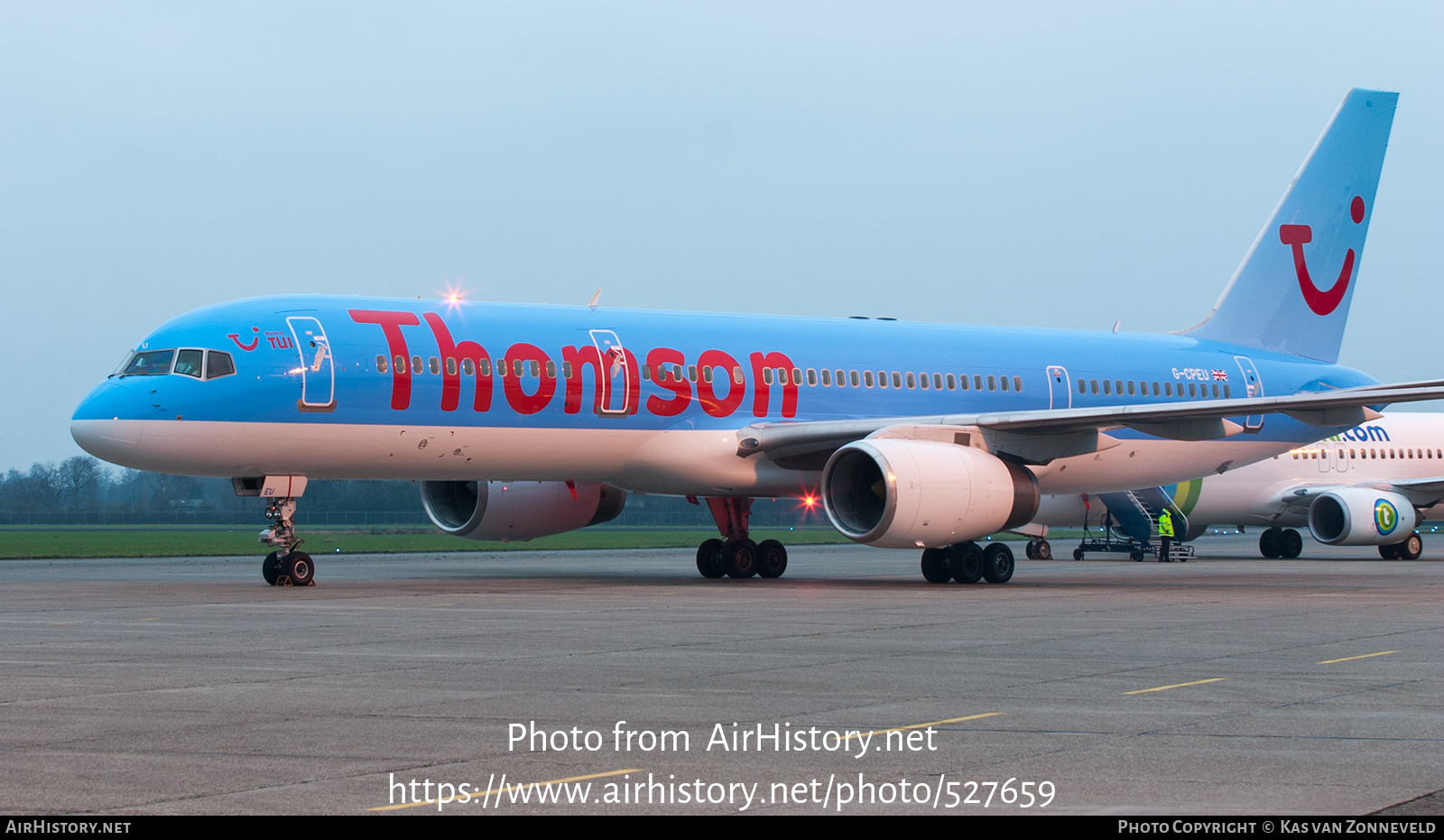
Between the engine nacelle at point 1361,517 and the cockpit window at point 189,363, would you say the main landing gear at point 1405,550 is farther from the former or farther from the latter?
the cockpit window at point 189,363

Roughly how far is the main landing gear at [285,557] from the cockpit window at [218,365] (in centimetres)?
200

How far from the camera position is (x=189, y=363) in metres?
19.1

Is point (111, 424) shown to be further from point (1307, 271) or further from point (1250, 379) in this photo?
point (1307, 271)

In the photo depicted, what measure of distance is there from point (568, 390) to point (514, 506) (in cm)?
427

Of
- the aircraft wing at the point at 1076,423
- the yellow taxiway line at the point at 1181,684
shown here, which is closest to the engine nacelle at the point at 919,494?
the aircraft wing at the point at 1076,423

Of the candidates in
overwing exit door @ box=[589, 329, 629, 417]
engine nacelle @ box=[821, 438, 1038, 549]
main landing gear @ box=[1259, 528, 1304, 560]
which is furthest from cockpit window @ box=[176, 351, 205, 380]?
main landing gear @ box=[1259, 528, 1304, 560]

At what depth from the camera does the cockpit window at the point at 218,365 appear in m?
19.0

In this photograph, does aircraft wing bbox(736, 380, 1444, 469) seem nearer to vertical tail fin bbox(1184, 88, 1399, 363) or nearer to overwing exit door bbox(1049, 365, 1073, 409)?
overwing exit door bbox(1049, 365, 1073, 409)

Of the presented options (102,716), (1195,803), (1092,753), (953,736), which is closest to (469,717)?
(102,716)

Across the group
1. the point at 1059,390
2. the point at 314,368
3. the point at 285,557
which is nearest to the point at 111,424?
the point at 314,368

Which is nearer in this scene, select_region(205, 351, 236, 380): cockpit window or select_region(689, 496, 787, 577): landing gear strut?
select_region(205, 351, 236, 380): cockpit window

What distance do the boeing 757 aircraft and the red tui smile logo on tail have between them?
22.0 feet

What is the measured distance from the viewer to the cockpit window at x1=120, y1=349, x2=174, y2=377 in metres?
19.1
